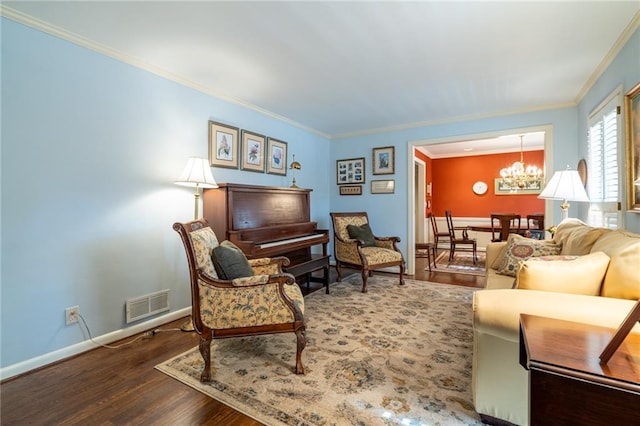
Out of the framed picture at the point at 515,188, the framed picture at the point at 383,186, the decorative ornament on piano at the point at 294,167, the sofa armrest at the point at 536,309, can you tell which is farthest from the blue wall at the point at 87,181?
the framed picture at the point at 515,188

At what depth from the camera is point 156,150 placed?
2773 mm

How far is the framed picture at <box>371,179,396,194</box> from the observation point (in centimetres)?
492

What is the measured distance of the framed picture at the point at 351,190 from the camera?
5.23 meters

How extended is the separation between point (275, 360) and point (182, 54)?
103 inches

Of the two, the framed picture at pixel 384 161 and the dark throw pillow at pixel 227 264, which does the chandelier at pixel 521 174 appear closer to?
the framed picture at pixel 384 161

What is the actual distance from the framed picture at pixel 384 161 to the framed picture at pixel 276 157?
5.35 ft

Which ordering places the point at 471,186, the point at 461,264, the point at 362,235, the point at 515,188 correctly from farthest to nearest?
the point at 471,186 < the point at 515,188 < the point at 461,264 < the point at 362,235

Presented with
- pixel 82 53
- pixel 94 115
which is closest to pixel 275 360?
pixel 94 115

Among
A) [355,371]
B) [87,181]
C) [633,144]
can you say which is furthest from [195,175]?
[633,144]

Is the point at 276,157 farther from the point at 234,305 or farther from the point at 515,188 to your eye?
the point at 515,188

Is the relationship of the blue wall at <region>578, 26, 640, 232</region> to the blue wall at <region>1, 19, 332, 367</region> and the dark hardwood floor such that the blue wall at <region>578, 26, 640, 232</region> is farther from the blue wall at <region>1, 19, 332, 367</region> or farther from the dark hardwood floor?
the blue wall at <region>1, 19, 332, 367</region>

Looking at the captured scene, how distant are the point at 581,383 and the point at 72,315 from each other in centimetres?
299

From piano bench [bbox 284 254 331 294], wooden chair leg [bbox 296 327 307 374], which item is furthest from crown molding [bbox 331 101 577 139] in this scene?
wooden chair leg [bbox 296 327 307 374]

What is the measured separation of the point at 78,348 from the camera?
2.23 metres
